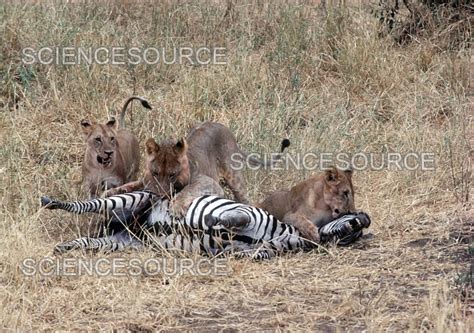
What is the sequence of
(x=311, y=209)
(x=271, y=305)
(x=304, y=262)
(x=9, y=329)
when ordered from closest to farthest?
(x=9, y=329) < (x=271, y=305) < (x=304, y=262) < (x=311, y=209)

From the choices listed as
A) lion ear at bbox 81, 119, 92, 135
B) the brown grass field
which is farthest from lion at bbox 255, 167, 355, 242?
lion ear at bbox 81, 119, 92, 135

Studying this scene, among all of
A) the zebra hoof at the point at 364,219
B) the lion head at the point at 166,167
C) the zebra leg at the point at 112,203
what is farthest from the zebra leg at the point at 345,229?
the zebra leg at the point at 112,203

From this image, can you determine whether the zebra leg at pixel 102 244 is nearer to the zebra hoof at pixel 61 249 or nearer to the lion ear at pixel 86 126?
the zebra hoof at pixel 61 249

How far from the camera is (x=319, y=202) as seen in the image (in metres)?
7.50

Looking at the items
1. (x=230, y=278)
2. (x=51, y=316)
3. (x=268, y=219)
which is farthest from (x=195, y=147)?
(x=51, y=316)

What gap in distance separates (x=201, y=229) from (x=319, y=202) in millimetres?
855

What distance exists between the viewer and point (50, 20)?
1021 centimetres

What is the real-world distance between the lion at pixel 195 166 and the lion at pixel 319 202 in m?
0.52

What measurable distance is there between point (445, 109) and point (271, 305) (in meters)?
4.26

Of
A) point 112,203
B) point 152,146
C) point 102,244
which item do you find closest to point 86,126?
point 152,146

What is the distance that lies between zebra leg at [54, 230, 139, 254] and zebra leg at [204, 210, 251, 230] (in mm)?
523

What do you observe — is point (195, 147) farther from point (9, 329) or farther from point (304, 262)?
point (9, 329)

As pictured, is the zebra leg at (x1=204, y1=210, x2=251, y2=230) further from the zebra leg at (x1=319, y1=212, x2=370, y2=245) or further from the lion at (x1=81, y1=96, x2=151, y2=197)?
the lion at (x1=81, y1=96, x2=151, y2=197)

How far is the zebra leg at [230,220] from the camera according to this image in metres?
7.16
